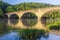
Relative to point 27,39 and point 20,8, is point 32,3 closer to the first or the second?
point 20,8

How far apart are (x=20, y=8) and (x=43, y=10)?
23934 mm

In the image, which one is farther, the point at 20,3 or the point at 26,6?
the point at 20,3

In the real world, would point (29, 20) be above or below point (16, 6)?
below

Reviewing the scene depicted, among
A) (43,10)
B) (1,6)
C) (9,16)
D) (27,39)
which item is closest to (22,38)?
(27,39)

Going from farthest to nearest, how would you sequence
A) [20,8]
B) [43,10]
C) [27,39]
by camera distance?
[20,8] → [43,10] → [27,39]

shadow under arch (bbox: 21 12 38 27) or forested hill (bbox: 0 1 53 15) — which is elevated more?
forested hill (bbox: 0 1 53 15)

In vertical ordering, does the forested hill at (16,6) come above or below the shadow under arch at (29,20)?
above

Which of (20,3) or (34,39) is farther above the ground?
(20,3)

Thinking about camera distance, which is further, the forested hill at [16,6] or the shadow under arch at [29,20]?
the forested hill at [16,6]

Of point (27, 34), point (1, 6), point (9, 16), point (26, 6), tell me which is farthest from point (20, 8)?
point (27, 34)

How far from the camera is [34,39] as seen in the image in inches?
483

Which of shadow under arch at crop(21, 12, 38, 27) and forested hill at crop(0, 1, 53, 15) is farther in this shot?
forested hill at crop(0, 1, 53, 15)

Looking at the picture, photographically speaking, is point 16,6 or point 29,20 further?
point 16,6

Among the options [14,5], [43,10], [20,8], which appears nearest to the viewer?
[43,10]
